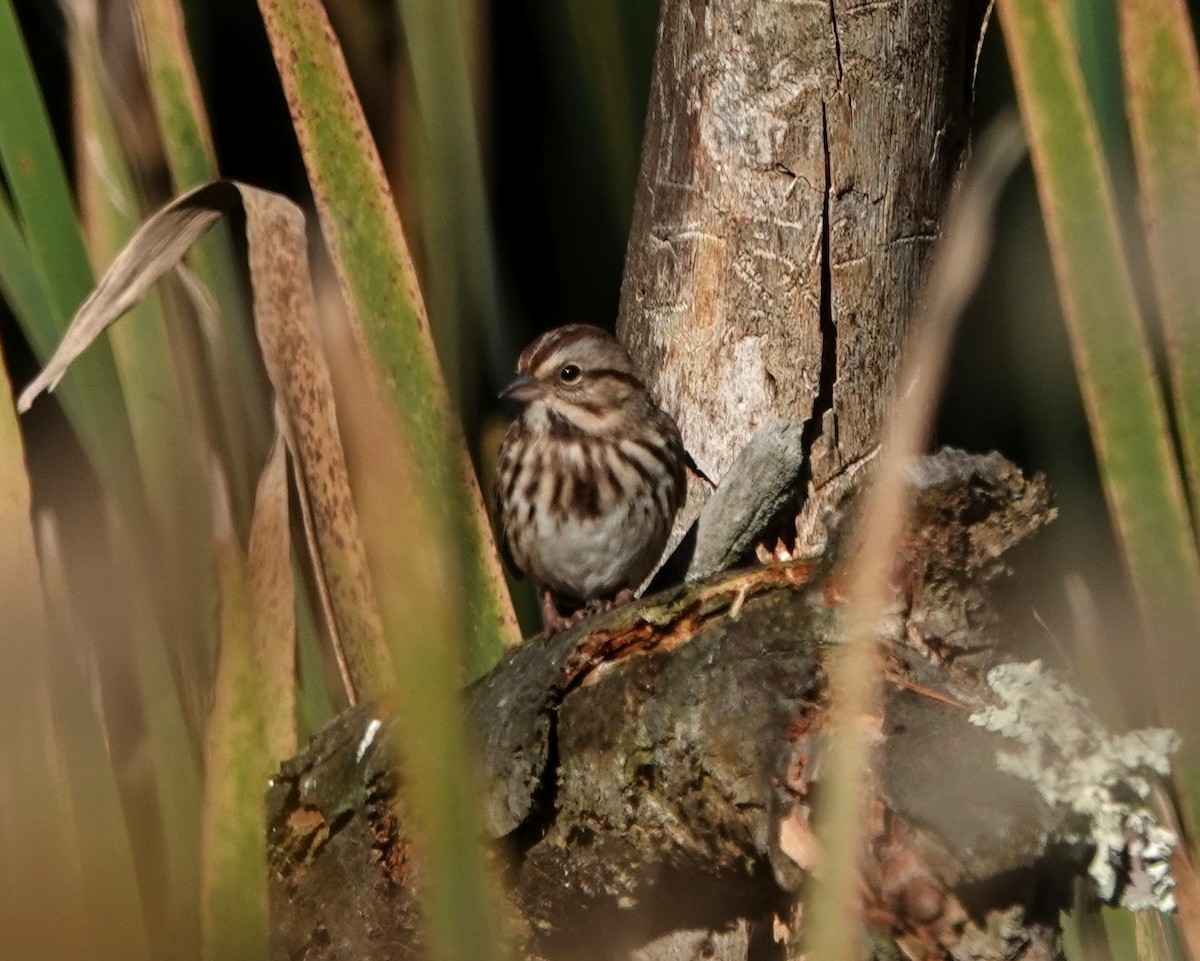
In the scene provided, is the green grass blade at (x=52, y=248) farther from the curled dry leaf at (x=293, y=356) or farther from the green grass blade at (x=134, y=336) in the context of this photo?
the curled dry leaf at (x=293, y=356)

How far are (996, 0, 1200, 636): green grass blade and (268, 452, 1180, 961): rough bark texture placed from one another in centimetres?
15

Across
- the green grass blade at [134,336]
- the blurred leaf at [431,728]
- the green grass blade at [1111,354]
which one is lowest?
the blurred leaf at [431,728]

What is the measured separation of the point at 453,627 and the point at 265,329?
2.77 feet

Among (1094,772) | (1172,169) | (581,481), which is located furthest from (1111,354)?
(581,481)

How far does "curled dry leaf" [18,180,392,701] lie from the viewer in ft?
6.15

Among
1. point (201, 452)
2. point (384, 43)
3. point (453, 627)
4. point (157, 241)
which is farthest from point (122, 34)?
point (453, 627)

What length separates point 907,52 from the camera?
247cm

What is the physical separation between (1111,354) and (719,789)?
0.62 m

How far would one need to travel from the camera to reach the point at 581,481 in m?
3.66

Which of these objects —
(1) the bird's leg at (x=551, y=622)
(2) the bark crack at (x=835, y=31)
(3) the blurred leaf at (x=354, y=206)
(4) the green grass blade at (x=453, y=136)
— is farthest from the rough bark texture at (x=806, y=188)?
(3) the blurred leaf at (x=354, y=206)

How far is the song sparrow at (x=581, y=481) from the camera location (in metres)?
3.29

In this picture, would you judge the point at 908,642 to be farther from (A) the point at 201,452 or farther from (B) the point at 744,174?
(B) the point at 744,174

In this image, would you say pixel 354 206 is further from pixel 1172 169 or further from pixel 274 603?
pixel 1172 169

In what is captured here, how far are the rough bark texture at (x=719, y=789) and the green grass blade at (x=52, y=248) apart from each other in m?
0.46
